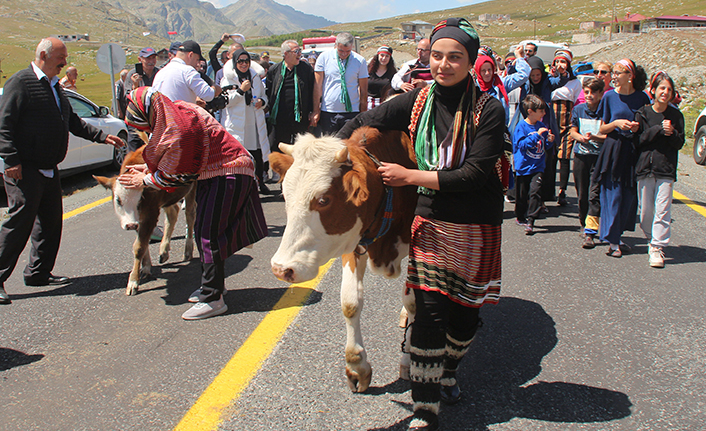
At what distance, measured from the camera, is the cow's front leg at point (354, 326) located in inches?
118

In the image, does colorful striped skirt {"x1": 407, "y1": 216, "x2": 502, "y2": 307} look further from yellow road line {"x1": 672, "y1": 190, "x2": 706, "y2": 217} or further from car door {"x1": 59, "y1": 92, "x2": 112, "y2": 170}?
car door {"x1": 59, "y1": 92, "x2": 112, "y2": 170}

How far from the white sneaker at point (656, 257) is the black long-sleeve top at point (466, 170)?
136 inches

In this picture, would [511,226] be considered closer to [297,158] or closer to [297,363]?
[297,363]

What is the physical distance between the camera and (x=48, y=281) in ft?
15.9

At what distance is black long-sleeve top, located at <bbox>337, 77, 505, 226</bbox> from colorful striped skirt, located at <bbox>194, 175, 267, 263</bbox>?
5.73 feet

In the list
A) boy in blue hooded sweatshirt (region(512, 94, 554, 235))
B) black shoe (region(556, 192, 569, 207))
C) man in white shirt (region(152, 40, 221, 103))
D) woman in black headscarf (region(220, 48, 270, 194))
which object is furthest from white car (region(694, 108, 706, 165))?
man in white shirt (region(152, 40, 221, 103))

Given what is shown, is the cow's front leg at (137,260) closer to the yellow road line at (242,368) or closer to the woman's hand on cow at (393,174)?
the yellow road line at (242,368)

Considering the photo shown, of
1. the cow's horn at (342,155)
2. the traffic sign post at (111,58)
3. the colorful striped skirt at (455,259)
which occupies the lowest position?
the colorful striped skirt at (455,259)

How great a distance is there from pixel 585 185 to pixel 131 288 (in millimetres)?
5298

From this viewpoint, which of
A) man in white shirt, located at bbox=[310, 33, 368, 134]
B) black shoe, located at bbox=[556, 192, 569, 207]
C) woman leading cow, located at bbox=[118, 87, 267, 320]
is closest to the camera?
woman leading cow, located at bbox=[118, 87, 267, 320]

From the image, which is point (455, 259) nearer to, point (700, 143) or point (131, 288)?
point (131, 288)

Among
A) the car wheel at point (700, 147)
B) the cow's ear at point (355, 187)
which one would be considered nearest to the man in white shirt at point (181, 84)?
the cow's ear at point (355, 187)

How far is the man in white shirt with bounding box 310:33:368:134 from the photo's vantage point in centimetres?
748

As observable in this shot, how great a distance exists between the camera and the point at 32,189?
464 centimetres
